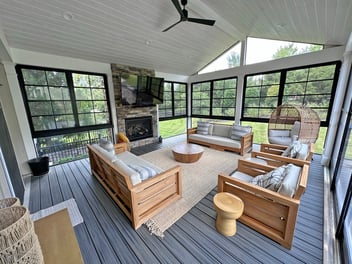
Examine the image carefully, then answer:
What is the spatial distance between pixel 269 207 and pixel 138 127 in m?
4.40

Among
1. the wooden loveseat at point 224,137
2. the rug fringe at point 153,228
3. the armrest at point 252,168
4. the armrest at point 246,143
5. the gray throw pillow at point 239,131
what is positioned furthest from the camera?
the gray throw pillow at point 239,131

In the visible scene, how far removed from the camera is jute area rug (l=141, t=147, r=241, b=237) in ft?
6.25

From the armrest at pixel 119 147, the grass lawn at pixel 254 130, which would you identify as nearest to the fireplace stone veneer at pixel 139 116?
the grass lawn at pixel 254 130

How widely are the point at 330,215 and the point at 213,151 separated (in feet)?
8.50

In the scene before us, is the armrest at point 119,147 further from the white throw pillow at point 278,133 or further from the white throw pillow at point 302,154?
the white throw pillow at point 278,133

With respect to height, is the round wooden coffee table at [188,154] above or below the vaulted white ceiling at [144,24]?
below

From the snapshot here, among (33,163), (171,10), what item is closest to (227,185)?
(171,10)

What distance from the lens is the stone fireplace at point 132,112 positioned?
4.39 meters

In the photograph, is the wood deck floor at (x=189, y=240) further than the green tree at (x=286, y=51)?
No

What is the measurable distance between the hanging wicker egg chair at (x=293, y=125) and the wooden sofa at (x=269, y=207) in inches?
88.6

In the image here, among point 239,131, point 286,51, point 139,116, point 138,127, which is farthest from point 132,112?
point 286,51

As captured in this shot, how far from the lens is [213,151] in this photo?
4289 mm

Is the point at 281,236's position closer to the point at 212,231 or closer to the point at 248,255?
the point at 248,255

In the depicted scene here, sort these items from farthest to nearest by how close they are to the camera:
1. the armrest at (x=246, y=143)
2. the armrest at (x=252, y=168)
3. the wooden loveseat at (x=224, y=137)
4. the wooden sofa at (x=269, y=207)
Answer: the wooden loveseat at (x=224, y=137) → the armrest at (x=246, y=143) → the armrest at (x=252, y=168) → the wooden sofa at (x=269, y=207)
